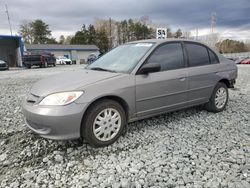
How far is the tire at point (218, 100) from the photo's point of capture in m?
4.54

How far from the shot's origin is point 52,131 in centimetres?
280

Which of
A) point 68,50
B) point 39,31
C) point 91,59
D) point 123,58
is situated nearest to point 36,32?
point 39,31

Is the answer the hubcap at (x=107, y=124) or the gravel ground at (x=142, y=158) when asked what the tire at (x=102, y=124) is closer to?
the hubcap at (x=107, y=124)

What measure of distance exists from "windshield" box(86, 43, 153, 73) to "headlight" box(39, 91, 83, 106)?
90cm

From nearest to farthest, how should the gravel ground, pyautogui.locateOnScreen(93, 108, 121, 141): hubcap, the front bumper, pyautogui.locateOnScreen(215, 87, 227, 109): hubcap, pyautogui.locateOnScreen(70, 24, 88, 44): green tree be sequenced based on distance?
the gravel ground, the front bumper, pyautogui.locateOnScreen(93, 108, 121, 141): hubcap, pyautogui.locateOnScreen(215, 87, 227, 109): hubcap, pyautogui.locateOnScreen(70, 24, 88, 44): green tree

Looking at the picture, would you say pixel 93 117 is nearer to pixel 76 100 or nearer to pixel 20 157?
pixel 76 100

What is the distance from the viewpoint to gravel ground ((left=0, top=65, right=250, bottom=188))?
2.39m

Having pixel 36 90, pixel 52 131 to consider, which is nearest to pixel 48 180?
pixel 52 131

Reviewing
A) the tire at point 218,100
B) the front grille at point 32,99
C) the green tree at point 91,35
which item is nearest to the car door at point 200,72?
the tire at point 218,100

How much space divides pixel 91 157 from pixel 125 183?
71 cm

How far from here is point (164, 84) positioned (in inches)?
143

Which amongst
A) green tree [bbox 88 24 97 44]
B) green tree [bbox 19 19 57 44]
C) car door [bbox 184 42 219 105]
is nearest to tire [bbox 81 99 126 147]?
car door [bbox 184 42 219 105]

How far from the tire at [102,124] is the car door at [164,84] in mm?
390

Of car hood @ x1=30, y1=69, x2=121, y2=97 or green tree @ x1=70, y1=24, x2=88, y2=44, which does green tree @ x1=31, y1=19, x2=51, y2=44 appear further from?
car hood @ x1=30, y1=69, x2=121, y2=97
